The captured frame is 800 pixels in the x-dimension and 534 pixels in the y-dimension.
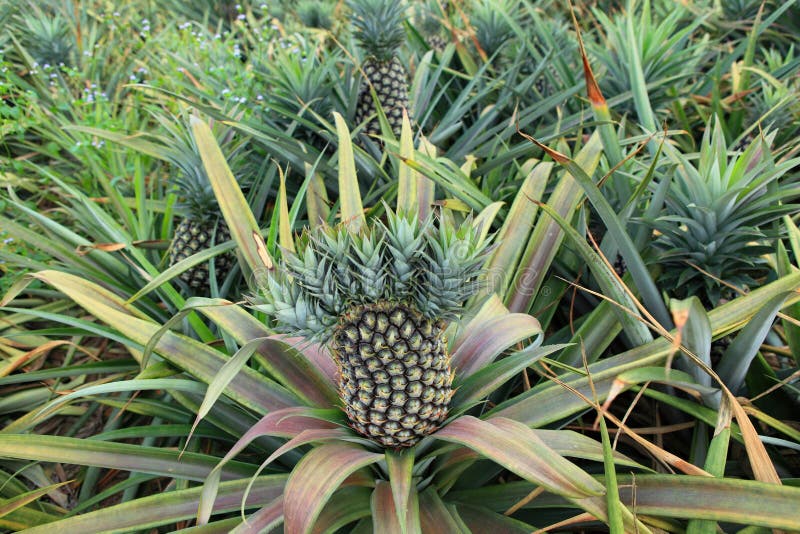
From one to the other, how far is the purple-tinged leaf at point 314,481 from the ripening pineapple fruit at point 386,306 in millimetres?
82

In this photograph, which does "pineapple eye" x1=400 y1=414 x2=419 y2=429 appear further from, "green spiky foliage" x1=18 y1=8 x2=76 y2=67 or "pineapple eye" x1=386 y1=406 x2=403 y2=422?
"green spiky foliage" x1=18 y1=8 x2=76 y2=67

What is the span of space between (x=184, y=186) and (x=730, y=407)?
1479 millimetres

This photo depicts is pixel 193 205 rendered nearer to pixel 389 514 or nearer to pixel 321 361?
pixel 321 361

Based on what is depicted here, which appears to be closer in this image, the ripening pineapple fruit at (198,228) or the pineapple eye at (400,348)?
the pineapple eye at (400,348)

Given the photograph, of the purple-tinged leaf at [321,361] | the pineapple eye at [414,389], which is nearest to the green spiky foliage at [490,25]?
the purple-tinged leaf at [321,361]

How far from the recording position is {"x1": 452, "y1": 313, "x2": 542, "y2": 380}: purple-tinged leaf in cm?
105

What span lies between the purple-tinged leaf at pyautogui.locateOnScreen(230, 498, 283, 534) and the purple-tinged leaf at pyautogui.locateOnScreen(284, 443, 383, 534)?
0.15 m

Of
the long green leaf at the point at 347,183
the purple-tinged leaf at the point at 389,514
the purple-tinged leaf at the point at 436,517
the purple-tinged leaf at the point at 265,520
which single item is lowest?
the purple-tinged leaf at the point at 265,520

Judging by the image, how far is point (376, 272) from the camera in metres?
0.84

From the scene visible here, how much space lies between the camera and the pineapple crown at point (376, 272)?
826mm

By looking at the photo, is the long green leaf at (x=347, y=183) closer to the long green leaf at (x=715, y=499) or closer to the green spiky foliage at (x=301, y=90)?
the green spiky foliage at (x=301, y=90)

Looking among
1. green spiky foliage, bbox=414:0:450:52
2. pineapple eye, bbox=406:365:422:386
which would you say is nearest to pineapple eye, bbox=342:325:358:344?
pineapple eye, bbox=406:365:422:386

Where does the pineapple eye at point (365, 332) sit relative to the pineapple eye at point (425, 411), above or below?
above

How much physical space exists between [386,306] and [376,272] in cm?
9
